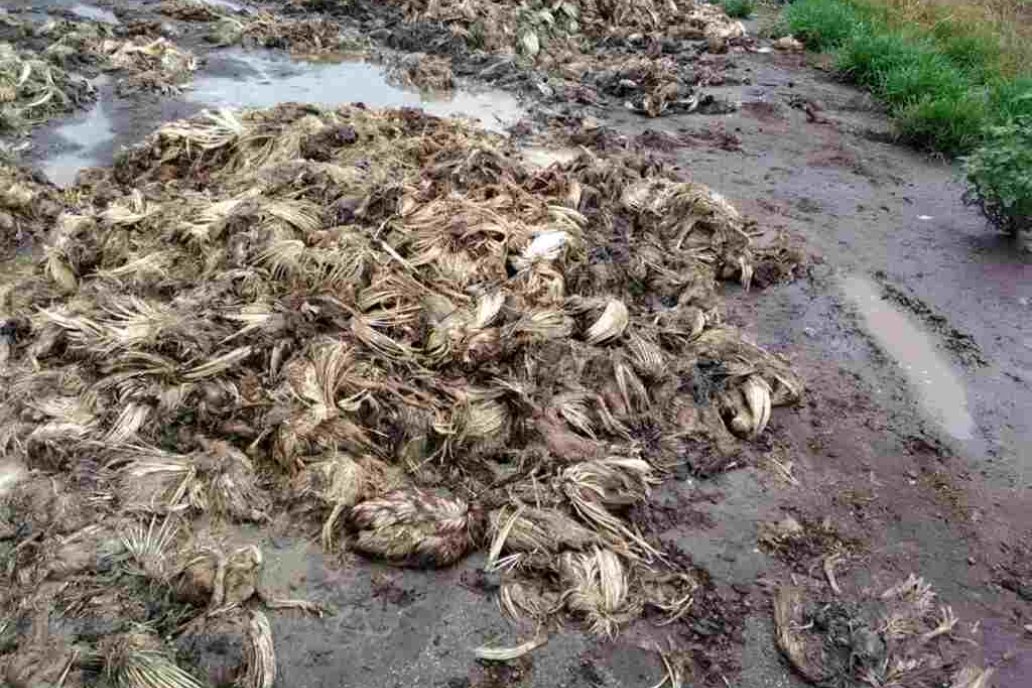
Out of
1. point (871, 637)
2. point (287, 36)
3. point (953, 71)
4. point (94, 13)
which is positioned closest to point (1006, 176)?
point (953, 71)

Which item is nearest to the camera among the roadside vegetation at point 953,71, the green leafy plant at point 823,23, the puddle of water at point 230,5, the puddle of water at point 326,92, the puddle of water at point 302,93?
the roadside vegetation at point 953,71

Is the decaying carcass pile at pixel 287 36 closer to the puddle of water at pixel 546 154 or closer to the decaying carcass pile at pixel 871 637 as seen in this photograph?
the puddle of water at pixel 546 154

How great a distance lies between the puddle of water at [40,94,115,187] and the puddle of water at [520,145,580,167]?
422 cm

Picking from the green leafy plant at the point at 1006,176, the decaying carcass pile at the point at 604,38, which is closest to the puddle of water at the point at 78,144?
the decaying carcass pile at the point at 604,38

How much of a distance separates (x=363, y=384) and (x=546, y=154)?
5018mm

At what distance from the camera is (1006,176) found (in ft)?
24.8

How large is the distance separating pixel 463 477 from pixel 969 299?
4.93m

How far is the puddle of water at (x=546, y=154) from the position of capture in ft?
28.8

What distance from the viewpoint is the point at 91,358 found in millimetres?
4891

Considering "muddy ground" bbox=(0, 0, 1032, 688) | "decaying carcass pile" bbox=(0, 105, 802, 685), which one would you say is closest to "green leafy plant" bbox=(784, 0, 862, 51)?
"muddy ground" bbox=(0, 0, 1032, 688)

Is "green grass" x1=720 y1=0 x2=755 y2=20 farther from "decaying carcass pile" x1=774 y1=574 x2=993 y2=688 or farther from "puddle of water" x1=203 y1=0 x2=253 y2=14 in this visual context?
"decaying carcass pile" x1=774 y1=574 x2=993 y2=688

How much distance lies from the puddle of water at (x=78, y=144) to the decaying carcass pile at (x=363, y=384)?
0.83 meters

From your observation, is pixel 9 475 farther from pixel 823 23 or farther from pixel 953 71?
pixel 823 23

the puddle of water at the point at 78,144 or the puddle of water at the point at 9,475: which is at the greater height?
the puddle of water at the point at 9,475
